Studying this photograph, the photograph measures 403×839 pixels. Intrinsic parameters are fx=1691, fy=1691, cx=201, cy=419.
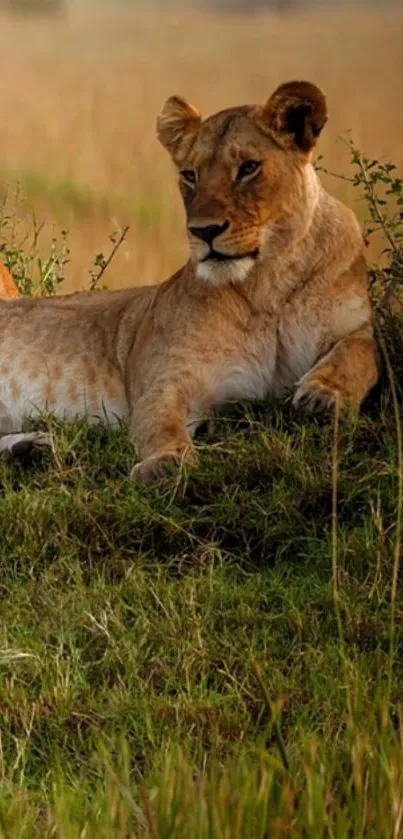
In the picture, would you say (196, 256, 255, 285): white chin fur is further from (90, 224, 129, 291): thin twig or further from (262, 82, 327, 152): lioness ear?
(90, 224, 129, 291): thin twig

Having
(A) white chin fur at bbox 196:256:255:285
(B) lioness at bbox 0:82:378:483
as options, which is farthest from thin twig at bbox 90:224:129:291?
(A) white chin fur at bbox 196:256:255:285

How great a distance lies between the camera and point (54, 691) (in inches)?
119

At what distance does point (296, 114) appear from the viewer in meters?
4.46

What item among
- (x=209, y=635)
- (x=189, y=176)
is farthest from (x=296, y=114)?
(x=209, y=635)

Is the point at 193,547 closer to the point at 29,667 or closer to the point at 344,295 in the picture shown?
the point at 29,667

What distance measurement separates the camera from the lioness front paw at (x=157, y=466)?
4.07 meters

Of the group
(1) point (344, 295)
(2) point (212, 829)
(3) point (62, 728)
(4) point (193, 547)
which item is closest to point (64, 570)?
(4) point (193, 547)

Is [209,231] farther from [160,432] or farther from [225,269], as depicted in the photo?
[160,432]

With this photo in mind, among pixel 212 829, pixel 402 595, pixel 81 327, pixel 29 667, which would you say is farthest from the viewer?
pixel 81 327

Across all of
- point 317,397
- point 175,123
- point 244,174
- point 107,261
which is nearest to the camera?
point 317,397

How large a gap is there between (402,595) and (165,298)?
1.69 meters

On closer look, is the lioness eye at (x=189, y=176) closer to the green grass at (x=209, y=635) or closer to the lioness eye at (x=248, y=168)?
the lioness eye at (x=248, y=168)

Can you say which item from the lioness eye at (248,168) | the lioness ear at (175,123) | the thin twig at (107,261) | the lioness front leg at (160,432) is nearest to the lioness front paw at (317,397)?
the lioness front leg at (160,432)

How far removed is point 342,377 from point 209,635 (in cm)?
120
